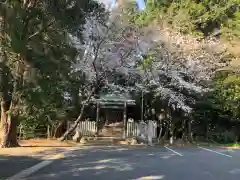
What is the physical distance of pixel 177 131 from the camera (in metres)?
29.9

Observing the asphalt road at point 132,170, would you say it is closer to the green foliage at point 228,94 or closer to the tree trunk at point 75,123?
the tree trunk at point 75,123

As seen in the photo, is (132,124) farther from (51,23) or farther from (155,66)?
(51,23)

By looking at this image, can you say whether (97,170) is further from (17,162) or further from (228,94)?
(228,94)

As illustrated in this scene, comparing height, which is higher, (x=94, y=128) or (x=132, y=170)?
(x=94, y=128)

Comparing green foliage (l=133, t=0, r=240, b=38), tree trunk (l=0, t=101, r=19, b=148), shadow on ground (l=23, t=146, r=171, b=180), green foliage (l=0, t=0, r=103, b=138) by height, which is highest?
green foliage (l=133, t=0, r=240, b=38)

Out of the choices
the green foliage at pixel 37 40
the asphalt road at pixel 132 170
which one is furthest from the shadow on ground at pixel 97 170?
the green foliage at pixel 37 40

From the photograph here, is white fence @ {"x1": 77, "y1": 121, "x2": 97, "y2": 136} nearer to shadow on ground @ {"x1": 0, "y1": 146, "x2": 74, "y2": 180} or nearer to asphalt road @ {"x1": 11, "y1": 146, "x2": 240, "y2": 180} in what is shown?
shadow on ground @ {"x1": 0, "y1": 146, "x2": 74, "y2": 180}

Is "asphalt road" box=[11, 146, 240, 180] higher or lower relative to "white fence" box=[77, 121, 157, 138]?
lower

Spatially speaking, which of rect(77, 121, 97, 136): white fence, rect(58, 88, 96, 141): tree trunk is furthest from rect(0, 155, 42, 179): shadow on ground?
rect(77, 121, 97, 136): white fence

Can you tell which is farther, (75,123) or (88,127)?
(88,127)

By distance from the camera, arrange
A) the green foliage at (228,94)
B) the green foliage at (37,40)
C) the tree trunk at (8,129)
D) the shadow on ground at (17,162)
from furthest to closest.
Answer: the green foliage at (228,94), the tree trunk at (8,129), the shadow on ground at (17,162), the green foliage at (37,40)

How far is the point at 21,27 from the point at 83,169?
5.45 metres

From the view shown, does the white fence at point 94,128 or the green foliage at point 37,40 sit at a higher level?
the green foliage at point 37,40

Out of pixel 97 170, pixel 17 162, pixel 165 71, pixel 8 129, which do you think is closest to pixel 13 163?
pixel 17 162
